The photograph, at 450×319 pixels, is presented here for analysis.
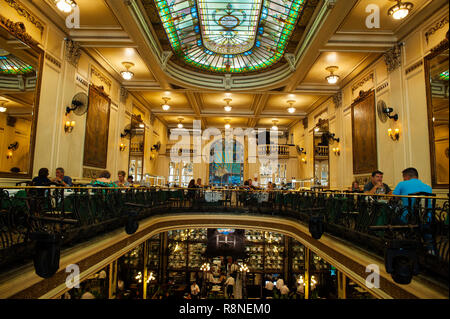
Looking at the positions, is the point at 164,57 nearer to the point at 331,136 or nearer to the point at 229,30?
the point at 229,30

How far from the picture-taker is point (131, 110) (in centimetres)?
1107

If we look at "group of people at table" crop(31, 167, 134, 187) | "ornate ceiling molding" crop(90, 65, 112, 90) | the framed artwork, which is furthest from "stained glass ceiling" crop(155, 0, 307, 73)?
"group of people at table" crop(31, 167, 134, 187)

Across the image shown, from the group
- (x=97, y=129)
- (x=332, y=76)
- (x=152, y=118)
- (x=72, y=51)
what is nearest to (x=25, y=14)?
(x=72, y=51)

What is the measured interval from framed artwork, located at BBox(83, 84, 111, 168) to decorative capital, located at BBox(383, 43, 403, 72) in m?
8.62

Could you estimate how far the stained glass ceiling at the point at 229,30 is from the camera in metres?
6.92

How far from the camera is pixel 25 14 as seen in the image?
5.35 meters

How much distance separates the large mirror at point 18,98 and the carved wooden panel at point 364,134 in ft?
29.1

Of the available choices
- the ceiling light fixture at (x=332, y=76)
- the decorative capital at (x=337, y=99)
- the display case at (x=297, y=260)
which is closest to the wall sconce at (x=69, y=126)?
the ceiling light fixture at (x=332, y=76)

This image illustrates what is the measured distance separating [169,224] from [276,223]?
3.47 metres

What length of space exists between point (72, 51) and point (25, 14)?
1.51 m

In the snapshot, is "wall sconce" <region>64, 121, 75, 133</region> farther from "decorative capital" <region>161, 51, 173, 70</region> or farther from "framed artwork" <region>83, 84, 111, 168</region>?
"decorative capital" <region>161, 51, 173, 70</region>

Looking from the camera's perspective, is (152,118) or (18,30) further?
(152,118)
